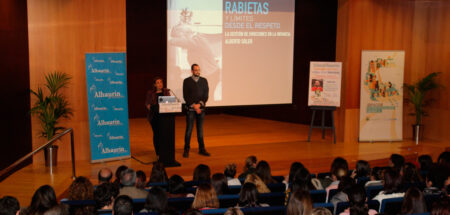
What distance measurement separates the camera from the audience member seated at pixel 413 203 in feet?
12.6

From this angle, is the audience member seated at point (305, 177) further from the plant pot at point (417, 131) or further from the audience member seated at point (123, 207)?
the plant pot at point (417, 131)

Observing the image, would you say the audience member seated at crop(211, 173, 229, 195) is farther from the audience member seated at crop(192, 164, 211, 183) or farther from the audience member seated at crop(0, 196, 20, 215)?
the audience member seated at crop(0, 196, 20, 215)

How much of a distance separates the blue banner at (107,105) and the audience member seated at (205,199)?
12.6ft

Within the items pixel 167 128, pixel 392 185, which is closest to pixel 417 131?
pixel 167 128

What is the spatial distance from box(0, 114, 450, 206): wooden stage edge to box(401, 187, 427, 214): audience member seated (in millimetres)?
3730

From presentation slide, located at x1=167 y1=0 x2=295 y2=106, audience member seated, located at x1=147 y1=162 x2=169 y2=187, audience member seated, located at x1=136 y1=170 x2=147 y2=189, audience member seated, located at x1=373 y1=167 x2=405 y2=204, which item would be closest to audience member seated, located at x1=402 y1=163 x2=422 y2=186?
audience member seated, located at x1=373 y1=167 x2=405 y2=204

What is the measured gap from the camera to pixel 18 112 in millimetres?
7172

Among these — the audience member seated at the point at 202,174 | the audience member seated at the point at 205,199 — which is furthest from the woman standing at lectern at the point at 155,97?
the audience member seated at the point at 205,199

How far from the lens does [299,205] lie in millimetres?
3582

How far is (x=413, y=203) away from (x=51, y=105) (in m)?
5.20

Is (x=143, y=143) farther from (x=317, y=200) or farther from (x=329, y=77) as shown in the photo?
(x=317, y=200)

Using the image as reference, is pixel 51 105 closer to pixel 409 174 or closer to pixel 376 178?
pixel 376 178

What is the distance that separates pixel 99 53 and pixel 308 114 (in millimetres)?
5471

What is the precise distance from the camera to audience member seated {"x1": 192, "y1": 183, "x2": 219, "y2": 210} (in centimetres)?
395
